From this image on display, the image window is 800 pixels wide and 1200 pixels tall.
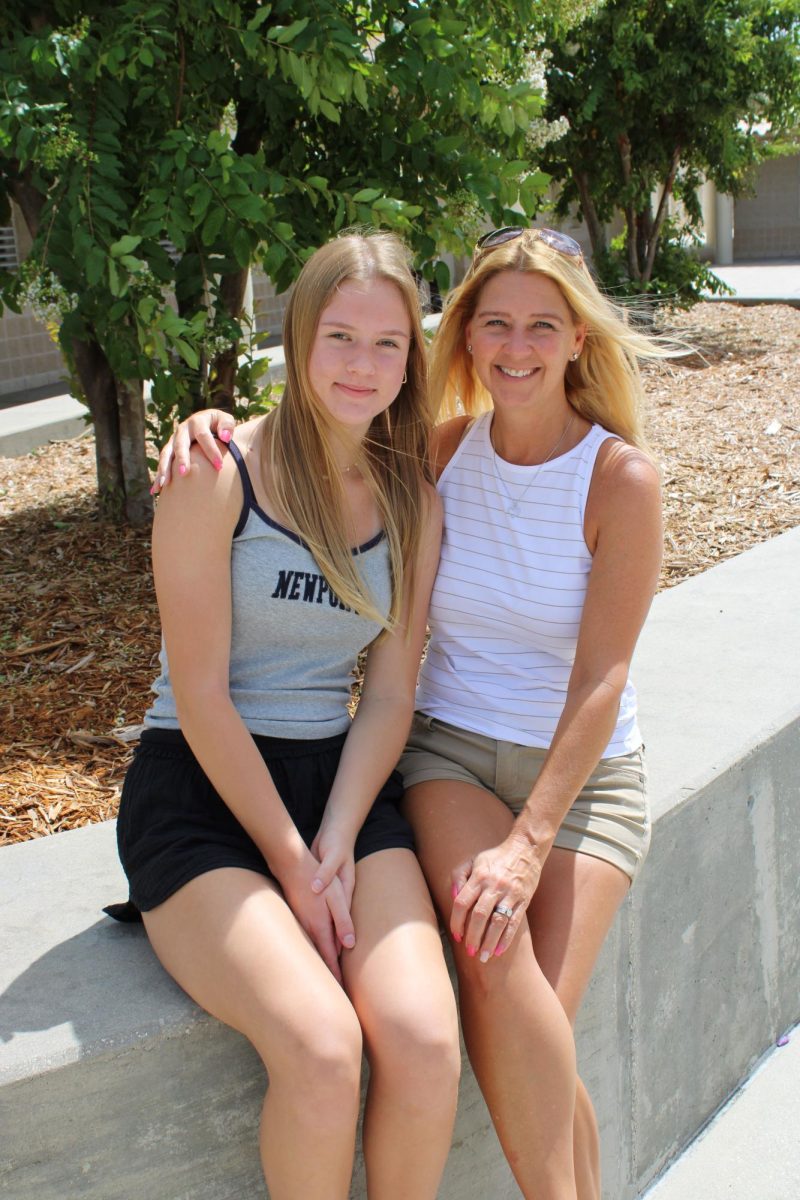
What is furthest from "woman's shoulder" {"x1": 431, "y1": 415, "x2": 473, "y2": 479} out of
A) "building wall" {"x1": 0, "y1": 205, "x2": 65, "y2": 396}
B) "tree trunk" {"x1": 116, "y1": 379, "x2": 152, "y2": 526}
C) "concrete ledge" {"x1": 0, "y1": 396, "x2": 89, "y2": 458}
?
"building wall" {"x1": 0, "y1": 205, "x2": 65, "y2": 396}

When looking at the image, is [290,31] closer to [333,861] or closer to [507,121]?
[507,121]

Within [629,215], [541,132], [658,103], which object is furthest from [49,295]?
[629,215]

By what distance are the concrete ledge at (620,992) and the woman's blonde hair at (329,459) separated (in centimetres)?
78

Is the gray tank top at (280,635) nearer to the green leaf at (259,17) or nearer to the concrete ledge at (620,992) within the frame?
the concrete ledge at (620,992)

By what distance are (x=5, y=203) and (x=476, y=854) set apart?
3.50 metres

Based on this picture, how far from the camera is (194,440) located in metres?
2.42

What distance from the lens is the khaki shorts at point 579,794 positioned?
2.46 meters

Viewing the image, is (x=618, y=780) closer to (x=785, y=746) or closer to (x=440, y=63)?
(x=785, y=746)

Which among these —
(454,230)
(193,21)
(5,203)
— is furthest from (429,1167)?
(5,203)

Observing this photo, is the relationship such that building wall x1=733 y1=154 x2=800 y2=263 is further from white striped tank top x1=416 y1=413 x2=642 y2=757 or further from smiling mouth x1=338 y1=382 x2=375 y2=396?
smiling mouth x1=338 y1=382 x2=375 y2=396

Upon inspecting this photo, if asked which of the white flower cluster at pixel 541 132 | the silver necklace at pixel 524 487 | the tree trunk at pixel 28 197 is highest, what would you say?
the white flower cluster at pixel 541 132

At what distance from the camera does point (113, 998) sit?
6.71 ft

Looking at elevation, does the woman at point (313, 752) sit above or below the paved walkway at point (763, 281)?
below

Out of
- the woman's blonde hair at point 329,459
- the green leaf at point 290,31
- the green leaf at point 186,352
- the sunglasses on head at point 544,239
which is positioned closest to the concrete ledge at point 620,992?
the woman's blonde hair at point 329,459
